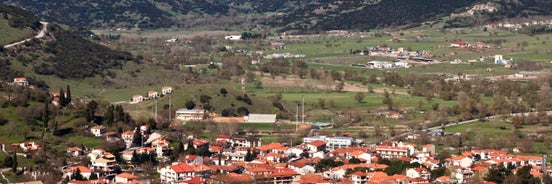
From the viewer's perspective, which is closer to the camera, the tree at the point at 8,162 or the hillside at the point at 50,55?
the tree at the point at 8,162

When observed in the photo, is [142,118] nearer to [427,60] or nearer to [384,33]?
[427,60]

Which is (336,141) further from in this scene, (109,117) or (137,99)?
(137,99)

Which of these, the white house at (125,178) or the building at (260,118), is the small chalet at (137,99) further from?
the white house at (125,178)

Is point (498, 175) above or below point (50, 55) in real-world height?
below

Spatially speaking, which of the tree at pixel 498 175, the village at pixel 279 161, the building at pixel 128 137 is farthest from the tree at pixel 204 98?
the tree at pixel 498 175

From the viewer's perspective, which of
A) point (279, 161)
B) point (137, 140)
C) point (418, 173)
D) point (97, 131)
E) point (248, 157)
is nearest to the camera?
point (418, 173)

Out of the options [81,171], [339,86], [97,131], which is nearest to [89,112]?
[97,131]
